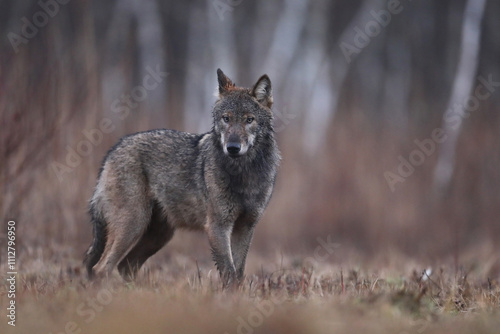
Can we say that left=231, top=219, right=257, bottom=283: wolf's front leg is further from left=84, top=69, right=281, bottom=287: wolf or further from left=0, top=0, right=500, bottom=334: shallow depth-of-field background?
left=0, top=0, right=500, bottom=334: shallow depth-of-field background

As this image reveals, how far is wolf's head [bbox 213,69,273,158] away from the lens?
6.07 metres

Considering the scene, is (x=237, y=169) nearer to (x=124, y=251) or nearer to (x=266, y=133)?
(x=266, y=133)

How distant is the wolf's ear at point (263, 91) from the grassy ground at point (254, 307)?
1585 mm

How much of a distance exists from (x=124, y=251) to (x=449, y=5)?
63.1 ft

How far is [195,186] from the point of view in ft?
21.9

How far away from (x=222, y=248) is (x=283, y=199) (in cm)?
520

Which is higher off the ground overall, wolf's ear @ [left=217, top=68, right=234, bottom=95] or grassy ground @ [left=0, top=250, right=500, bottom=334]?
wolf's ear @ [left=217, top=68, right=234, bottom=95]

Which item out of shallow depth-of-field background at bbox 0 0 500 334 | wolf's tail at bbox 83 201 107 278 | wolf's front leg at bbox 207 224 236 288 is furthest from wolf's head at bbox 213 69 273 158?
wolf's tail at bbox 83 201 107 278

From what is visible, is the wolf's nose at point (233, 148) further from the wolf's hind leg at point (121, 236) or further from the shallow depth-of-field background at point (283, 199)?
the wolf's hind leg at point (121, 236)

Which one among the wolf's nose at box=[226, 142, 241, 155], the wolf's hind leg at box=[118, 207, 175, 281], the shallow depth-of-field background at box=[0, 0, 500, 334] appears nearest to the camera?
the shallow depth-of-field background at box=[0, 0, 500, 334]

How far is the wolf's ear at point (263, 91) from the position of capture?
6.44 metres

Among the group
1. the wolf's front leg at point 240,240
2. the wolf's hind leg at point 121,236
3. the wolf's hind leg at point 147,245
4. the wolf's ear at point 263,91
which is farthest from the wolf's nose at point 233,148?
the wolf's hind leg at point 147,245

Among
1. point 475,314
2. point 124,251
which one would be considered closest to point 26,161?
point 124,251

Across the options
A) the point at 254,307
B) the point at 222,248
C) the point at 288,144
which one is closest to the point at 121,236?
the point at 222,248
